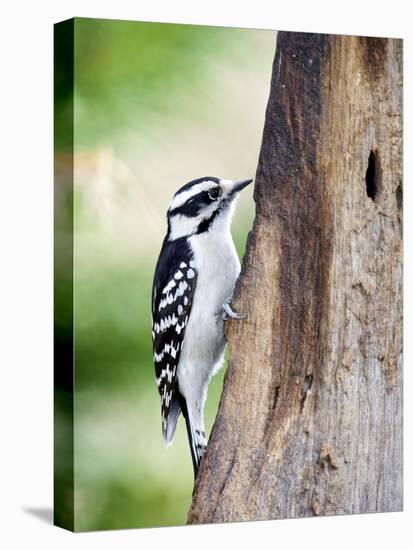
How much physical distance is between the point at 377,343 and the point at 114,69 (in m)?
1.74

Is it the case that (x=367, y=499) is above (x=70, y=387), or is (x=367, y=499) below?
below

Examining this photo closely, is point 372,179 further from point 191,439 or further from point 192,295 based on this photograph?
point 191,439

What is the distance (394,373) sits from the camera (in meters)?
5.41

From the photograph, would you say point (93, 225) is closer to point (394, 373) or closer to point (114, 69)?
point (114, 69)

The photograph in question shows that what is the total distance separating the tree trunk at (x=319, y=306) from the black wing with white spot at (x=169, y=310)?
0.72ft

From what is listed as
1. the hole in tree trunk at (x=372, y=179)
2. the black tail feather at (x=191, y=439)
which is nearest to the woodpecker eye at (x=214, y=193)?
the hole in tree trunk at (x=372, y=179)

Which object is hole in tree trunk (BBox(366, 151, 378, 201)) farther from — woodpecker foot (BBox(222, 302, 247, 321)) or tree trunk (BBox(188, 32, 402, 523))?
woodpecker foot (BBox(222, 302, 247, 321))

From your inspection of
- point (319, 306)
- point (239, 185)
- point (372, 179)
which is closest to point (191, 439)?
point (319, 306)

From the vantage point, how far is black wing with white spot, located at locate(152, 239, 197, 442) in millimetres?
5059

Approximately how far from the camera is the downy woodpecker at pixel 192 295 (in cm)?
506

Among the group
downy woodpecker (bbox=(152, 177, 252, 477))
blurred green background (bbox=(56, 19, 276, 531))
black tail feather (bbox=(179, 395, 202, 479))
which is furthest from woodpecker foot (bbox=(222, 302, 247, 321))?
black tail feather (bbox=(179, 395, 202, 479))

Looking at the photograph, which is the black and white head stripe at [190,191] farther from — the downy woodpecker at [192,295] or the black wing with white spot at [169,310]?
the black wing with white spot at [169,310]

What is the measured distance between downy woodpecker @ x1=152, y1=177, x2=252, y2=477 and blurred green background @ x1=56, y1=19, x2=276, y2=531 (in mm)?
48

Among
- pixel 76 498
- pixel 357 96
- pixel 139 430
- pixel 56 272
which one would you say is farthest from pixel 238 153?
pixel 76 498
